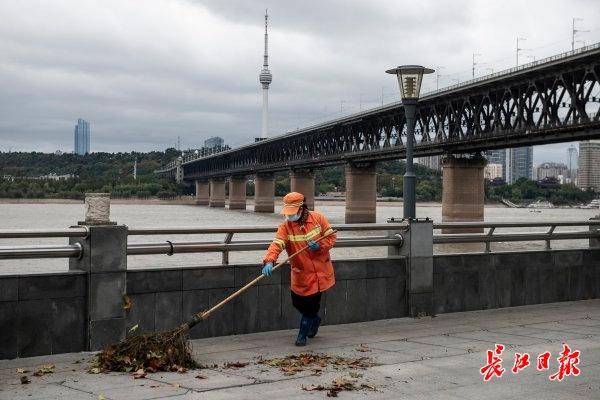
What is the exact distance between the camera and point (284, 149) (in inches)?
4710

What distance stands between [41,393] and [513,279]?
8609mm

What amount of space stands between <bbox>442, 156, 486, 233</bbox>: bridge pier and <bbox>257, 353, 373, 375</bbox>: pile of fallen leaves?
70.9m

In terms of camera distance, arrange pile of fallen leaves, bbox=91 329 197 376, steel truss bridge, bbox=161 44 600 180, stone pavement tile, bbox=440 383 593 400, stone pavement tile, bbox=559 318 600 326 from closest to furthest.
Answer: stone pavement tile, bbox=440 383 593 400, pile of fallen leaves, bbox=91 329 197 376, stone pavement tile, bbox=559 318 600 326, steel truss bridge, bbox=161 44 600 180

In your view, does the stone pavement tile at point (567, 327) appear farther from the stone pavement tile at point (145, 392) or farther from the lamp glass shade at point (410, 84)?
the stone pavement tile at point (145, 392)

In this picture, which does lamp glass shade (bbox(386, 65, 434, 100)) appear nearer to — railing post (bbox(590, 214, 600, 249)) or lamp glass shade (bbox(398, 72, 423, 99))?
lamp glass shade (bbox(398, 72, 423, 99))

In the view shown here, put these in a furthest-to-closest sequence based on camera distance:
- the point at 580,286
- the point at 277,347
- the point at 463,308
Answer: the point at 580,286 < the point at 463,308 < the point at 277,347

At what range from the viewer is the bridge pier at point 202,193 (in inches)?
7387

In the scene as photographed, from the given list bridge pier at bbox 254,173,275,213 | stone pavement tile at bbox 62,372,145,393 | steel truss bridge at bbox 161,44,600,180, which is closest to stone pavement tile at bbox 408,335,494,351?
stone pavement tile at bbox 62,372,145,393

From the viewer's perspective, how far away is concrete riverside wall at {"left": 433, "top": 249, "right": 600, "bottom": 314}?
42.1 feet

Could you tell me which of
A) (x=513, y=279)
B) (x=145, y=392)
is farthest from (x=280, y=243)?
(x=513, y=279)

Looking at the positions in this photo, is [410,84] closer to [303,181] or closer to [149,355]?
[149,355]

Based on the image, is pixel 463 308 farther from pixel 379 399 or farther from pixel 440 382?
pixel 379 399

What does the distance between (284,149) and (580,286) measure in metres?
105

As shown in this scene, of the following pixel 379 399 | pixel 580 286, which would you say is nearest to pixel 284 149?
pixel 580 286
